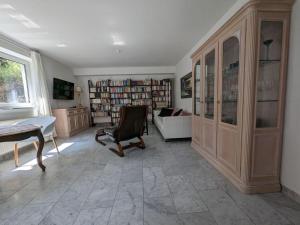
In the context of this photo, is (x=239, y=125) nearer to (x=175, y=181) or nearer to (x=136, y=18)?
(x=175, y=181)

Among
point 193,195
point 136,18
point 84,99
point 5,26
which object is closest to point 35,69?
point 5,26

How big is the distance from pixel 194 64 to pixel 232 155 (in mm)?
1811

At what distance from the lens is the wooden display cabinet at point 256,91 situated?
4.76 feet

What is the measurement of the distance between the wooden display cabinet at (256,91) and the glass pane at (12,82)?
421cm

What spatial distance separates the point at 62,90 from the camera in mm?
4730

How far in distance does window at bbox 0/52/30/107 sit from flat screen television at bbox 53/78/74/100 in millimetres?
719

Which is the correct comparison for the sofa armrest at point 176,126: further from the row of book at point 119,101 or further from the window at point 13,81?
the window at point 13,81

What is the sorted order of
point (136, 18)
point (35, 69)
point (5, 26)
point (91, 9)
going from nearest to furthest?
1. point (91, 9)
2. point (136, 18)
3. point (5, 26)
4. point (35, 69)

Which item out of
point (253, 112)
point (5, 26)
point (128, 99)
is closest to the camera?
point (253, 112)

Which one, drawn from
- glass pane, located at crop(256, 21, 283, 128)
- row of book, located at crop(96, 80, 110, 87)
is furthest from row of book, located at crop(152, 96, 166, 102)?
glass pane, located at crop(256, 21, 283, 128)

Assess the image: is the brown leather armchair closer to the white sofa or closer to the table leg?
the white sofa

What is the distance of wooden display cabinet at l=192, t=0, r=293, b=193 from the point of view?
1.45 m

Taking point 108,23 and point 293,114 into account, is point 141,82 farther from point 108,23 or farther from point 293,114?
point 293,114

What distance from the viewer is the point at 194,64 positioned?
9.37ft
